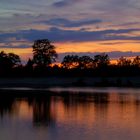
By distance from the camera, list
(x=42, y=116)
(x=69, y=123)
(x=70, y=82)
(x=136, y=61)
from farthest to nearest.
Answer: (x=136, y=61) → (x=70, y=82) → (x=42, y=116) → (x=69, y=123)

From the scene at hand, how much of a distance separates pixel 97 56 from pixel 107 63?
555cm

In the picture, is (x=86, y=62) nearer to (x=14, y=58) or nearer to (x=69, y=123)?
(x=14, y=58)

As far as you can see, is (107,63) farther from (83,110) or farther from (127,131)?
(127,131)

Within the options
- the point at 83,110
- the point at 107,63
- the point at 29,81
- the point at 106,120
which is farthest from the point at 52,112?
the point at 107,63

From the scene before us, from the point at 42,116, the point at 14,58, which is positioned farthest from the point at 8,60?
the point at 42,116

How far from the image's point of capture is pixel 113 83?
338ft

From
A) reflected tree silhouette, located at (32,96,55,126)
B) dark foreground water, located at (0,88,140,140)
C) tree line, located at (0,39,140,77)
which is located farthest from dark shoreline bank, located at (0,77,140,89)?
dark foreground water, located at (0,88,140,140)

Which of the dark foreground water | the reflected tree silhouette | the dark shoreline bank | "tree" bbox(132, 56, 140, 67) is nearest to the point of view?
the dark foreground water

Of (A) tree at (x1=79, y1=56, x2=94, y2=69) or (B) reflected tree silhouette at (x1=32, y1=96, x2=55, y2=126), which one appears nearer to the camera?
(B) reflected tree silhouette at (x1=32, y1=96, x2=55, y2=126)

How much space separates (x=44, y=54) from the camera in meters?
114

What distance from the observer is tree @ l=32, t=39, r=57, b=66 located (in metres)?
114

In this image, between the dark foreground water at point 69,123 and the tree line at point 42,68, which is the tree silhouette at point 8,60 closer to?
the tree line at point 42,68

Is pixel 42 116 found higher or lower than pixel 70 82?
higher

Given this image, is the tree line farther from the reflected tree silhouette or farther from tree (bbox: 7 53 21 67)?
the reflected tree silhouette
